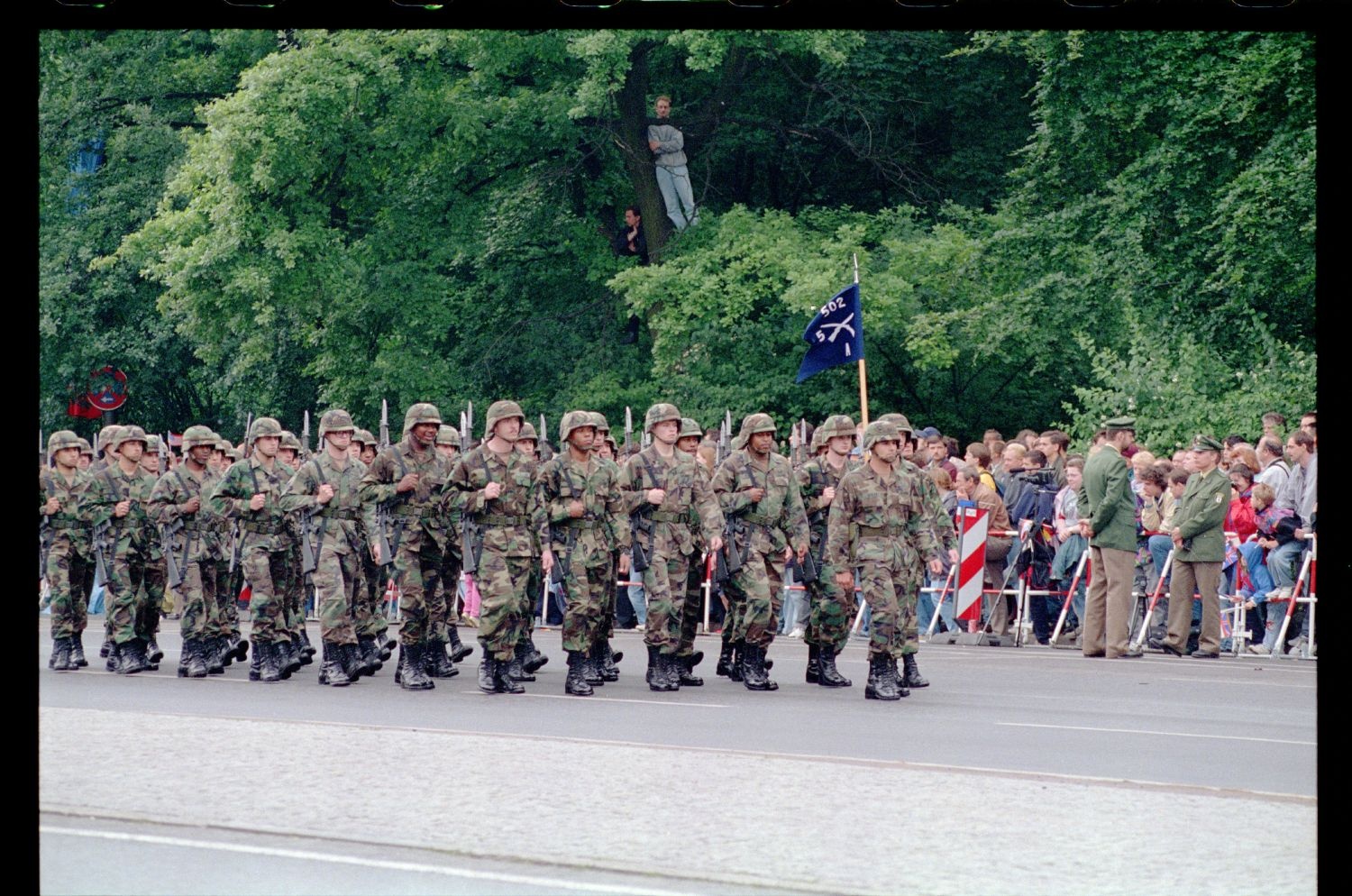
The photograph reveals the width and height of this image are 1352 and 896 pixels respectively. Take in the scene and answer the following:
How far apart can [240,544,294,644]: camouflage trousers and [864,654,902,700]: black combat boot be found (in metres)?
4.99

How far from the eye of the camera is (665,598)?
51.8 ft

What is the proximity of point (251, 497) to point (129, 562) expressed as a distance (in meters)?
1.68

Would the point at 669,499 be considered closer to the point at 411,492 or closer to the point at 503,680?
the point at 503,680

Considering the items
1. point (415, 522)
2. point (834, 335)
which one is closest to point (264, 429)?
point (415, 522)

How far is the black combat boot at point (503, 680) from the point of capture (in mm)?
15727

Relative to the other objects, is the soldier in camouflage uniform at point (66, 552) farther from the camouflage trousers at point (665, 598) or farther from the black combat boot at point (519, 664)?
the camouflage trousers at point (665, 598)

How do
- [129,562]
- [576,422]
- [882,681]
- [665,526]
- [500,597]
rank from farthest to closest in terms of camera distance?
[129,562], [665,526], [576,422], [500,597], [882,681]

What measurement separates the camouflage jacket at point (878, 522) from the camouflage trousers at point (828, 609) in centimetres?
46

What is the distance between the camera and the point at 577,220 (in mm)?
37312

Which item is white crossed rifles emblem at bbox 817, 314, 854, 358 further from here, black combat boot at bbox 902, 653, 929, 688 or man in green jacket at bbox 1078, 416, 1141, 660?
black combat boot at bbox 902, 653, 929, 688

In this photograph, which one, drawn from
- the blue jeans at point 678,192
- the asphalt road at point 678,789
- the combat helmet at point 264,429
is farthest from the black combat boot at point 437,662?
the blue jeans at point 678,192

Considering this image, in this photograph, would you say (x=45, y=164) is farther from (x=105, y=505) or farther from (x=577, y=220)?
(x=105, y=505)

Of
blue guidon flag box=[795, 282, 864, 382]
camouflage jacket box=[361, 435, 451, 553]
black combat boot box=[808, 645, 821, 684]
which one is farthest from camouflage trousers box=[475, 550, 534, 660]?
blue guidon flag box=[795, 282, 864, 382]
